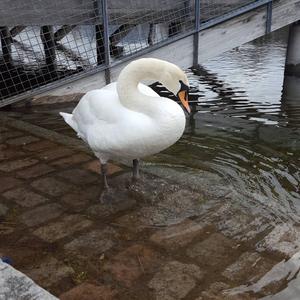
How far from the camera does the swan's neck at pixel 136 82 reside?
3.46 metres

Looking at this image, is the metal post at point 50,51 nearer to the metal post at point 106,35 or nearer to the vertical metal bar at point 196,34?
the metal post at point 106,35

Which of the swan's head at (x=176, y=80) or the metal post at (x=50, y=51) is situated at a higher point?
the swan's head at (x=176, y=80)

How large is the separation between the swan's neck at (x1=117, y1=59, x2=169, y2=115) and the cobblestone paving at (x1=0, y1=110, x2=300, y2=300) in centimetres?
83

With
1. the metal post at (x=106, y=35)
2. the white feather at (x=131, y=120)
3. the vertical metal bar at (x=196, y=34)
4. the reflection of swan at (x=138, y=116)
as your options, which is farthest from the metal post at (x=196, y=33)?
the reflection of swan at (x=138, y=116)

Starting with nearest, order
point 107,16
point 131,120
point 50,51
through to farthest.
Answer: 1. point 131,120
2. point 107,16
3. point 50,51

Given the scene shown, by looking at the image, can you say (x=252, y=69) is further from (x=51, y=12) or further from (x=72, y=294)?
(x=72, y=294)

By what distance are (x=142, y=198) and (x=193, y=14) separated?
14.5 ft

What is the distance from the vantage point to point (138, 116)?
136 inches

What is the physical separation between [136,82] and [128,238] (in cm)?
121

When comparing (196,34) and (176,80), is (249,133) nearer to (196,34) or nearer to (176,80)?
(196,34)

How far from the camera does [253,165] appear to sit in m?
4.85

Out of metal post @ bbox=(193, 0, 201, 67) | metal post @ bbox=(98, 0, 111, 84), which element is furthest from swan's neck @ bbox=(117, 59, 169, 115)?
metal post @ bbox=(193, 0, 201, 67)

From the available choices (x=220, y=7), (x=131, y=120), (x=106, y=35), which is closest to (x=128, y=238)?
(x=131, y=120)

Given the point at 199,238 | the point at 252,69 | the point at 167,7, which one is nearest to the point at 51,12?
the point at 167,7
